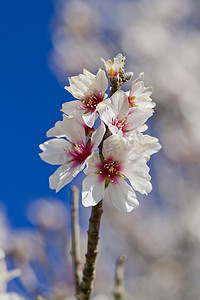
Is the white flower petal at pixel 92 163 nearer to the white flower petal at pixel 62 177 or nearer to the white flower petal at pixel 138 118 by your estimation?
the white flower petal at pixel 62 177

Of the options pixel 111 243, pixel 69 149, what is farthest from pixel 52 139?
pixel 111 243

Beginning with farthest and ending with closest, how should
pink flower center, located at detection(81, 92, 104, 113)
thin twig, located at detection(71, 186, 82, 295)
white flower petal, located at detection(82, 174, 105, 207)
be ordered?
thin twig, located at detection(71, 186, 82, 295) < pink flower center, located at detection(81, 92, 104, 113) < white flower petal, located at detection(82, 174, 105, 207)

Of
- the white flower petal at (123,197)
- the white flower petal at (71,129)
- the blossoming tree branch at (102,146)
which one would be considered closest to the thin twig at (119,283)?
the blossoming tree branch at (102,146)

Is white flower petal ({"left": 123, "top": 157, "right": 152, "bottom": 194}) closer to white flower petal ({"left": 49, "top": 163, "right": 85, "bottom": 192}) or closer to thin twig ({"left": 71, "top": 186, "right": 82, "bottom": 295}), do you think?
white flower petal ({"left": 49, "top": 163, "right": 85, "bottom": 192})

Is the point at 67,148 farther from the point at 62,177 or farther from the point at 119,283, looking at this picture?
the point at 119,283

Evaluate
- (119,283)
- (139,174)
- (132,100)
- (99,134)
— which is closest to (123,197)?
(139,174)

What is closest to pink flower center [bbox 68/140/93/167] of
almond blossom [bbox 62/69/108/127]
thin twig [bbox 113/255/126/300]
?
almond blossom [bbox 62/69/108/127]
